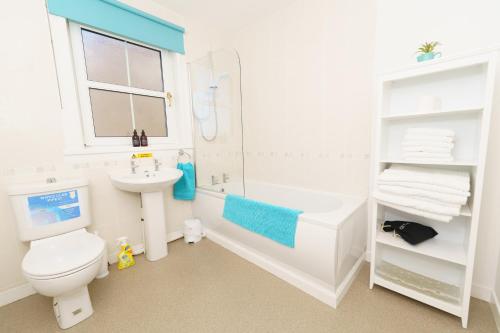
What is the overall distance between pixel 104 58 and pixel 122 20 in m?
0.37

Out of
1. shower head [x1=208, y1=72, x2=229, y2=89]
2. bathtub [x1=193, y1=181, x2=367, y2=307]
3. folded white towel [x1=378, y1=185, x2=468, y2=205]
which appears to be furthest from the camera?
shower head [x1=208, y1=72, x2=229, y2=89]

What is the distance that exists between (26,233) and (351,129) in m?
2.51

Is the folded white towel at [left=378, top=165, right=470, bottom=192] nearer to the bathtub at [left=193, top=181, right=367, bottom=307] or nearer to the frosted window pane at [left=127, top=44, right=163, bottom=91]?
the bathtub at [left=193, top=181, right=367, bottom=307]

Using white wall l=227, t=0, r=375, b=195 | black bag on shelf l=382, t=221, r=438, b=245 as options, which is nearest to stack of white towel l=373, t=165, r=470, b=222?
black bag on shelf l=382, t=221, r=438, b=245

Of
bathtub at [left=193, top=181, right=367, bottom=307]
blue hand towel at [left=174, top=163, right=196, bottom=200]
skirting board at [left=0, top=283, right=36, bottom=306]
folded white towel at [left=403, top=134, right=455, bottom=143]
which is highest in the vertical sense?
folded white towel at [left=403, top=134, right=455, bottom=143]

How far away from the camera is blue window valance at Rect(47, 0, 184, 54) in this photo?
1.55 meters

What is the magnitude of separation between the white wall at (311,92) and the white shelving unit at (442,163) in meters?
0.26

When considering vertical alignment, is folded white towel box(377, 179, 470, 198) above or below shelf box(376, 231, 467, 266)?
above

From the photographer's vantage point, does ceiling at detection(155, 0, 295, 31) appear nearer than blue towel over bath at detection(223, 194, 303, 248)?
No

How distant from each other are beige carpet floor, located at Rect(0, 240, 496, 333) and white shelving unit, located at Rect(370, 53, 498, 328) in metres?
0.13

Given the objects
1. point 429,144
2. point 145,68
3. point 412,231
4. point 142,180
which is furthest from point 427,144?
point 145,68

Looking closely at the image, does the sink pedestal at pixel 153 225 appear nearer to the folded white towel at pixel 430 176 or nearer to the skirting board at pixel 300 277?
the skirting board at pixel 300 277

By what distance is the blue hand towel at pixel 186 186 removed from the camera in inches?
87.6

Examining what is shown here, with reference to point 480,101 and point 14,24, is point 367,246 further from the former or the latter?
point 14,24
